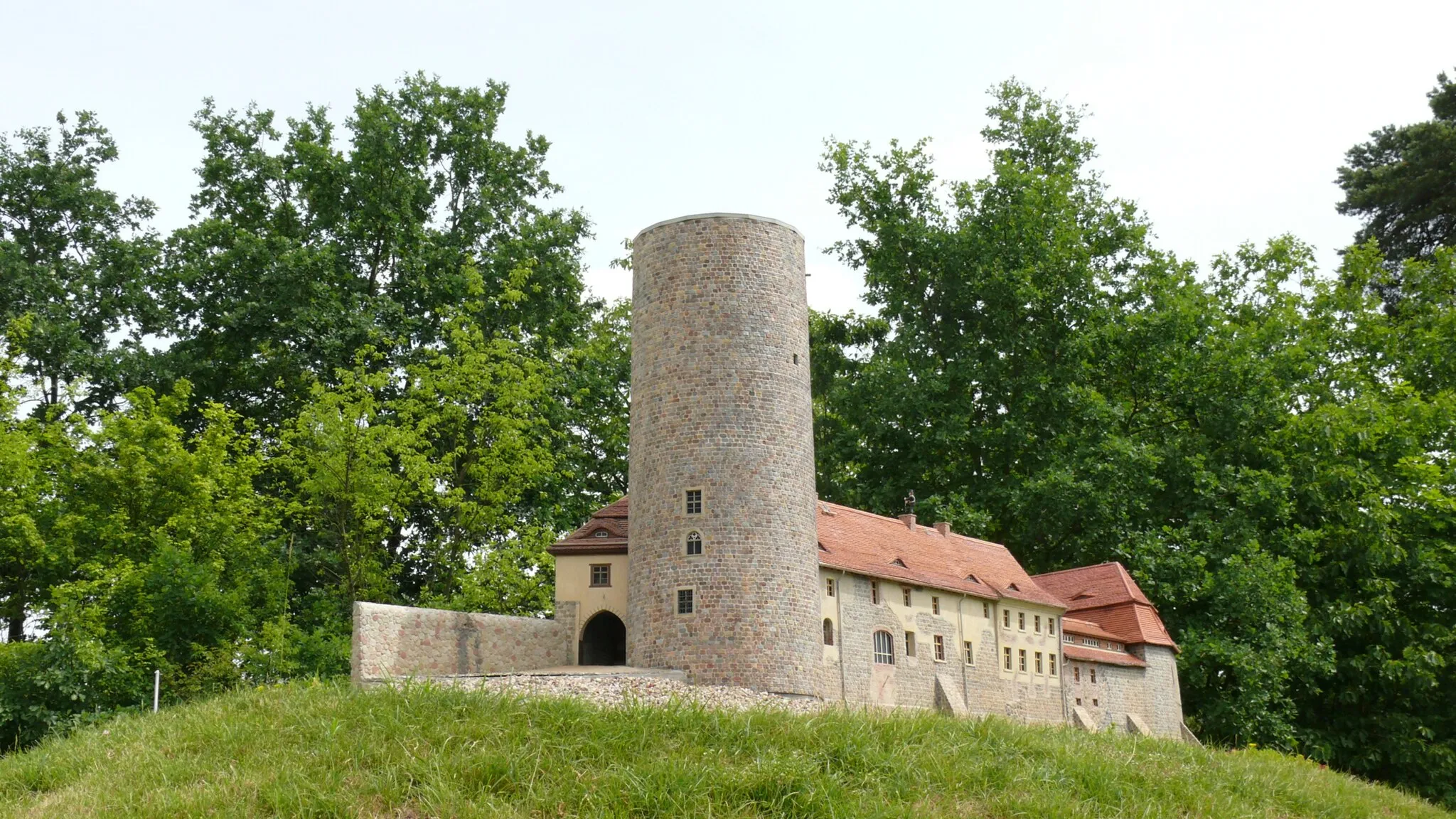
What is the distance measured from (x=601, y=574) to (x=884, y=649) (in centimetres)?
620

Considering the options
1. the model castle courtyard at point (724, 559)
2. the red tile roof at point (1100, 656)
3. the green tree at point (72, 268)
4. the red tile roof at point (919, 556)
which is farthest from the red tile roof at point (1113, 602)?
the green tree at point (72, 268)

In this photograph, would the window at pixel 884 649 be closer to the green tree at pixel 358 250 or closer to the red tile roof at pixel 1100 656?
the red tile roof at pixel 1100 656

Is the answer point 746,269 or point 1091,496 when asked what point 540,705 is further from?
point 1091,496

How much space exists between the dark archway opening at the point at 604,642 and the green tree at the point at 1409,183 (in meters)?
30.0

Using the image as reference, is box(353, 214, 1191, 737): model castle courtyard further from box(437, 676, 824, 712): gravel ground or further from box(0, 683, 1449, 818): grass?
box(0, 683, 1449, 818): grass

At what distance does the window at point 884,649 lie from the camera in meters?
28.9

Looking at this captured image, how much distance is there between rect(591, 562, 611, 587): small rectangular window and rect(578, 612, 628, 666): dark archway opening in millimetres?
607

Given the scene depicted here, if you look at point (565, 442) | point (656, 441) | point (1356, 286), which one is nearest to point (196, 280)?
point (565, 442)

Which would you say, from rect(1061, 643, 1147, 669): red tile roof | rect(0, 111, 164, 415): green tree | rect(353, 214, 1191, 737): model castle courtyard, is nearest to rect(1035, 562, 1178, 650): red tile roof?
rect(1061, 643, 1147, 669): red tile roof

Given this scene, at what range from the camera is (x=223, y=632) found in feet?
96.7

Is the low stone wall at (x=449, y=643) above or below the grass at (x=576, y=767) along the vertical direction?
above

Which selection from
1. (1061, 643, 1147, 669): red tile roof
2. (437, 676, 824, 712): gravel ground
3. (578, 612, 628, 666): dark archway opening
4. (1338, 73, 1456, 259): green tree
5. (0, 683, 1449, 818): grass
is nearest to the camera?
(0, 683, 1449, 818): grass

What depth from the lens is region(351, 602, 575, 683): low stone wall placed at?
2388cm

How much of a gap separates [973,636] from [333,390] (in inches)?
672
